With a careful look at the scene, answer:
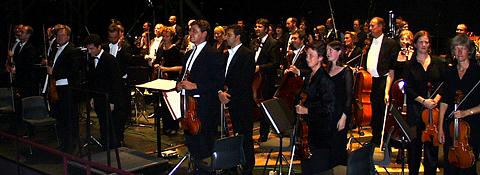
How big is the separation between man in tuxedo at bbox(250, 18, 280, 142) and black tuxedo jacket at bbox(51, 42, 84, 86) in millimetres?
2230

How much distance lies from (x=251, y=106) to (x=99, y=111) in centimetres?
212

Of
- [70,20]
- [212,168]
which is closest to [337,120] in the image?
[212,168]

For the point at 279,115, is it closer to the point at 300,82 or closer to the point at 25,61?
the point at 300,82

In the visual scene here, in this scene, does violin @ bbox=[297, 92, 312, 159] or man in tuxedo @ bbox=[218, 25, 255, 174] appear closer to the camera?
violin @ bbox=[297, 92, 312, 159]

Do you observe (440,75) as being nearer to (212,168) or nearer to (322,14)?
(212,168)

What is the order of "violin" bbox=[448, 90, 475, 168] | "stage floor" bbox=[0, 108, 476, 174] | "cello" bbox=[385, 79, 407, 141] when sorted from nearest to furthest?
1. "violin" bbox=[448, 90, 475, 168]
2. "cello" bbox=[385, 79, 407, 141]
3. "stage floor" bbox=[0, 108, 476, 174]

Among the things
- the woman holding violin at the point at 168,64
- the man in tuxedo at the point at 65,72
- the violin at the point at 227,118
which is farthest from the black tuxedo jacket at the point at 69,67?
the violin at the point at 227,118

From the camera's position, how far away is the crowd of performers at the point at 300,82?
4.88 metres

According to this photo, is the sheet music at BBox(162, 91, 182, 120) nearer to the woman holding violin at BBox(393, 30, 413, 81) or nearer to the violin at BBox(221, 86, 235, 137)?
the violin at BBox(221, 86, 235, 137)

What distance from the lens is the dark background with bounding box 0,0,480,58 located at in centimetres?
1327

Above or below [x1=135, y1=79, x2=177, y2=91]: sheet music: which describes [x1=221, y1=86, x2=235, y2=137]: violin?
below

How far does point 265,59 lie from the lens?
25.6 ft

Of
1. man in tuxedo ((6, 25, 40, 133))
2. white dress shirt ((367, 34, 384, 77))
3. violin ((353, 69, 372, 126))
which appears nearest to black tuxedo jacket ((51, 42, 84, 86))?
man in tuxedo ((6, 25, 40, 133))

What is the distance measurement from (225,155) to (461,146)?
6.43 feet
